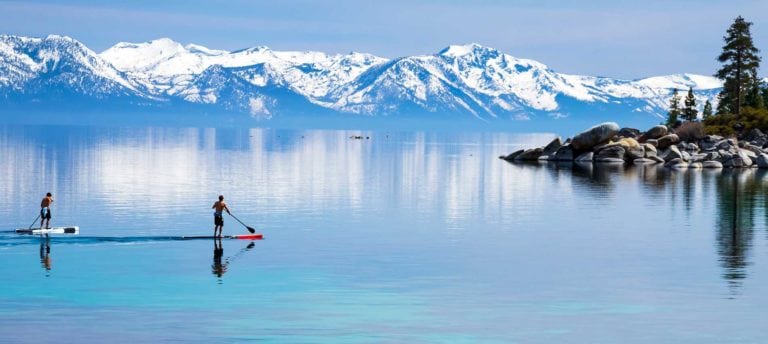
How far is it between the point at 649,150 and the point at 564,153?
1073 cm

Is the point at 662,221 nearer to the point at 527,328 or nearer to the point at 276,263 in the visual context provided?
the point at 276,263

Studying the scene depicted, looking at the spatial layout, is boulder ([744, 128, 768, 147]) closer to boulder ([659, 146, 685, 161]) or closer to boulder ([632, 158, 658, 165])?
boulder ([659, 146, 685, 161])

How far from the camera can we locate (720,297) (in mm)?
34625

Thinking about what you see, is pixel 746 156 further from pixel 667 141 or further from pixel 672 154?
pixel 667 141

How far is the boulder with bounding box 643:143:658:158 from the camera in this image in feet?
443

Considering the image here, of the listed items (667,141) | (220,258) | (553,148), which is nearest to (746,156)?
(667,141)

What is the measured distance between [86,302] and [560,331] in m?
13.7

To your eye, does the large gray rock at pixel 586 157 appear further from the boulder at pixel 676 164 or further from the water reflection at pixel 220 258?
the water reflection at pixel 220 258

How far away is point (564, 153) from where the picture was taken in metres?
141

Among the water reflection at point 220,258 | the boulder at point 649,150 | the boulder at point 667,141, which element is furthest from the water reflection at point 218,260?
the boulder at point 667,141

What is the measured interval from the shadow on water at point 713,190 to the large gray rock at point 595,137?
24.3ft

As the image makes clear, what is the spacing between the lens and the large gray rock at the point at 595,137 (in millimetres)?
138875

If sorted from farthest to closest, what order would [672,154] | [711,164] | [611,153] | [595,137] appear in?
[595,137] < [611,153] < [672,154] < [711,164]

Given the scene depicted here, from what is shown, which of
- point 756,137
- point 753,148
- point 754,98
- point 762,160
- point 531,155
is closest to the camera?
point 762,160
